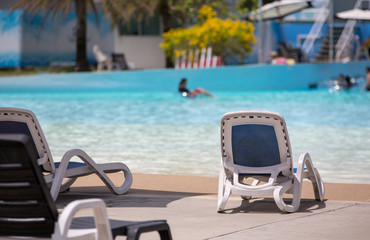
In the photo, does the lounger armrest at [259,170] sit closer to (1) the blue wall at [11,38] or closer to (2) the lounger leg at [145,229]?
(2) the lounger leg at [145,229]

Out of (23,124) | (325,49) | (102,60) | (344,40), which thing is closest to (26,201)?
(23,124)

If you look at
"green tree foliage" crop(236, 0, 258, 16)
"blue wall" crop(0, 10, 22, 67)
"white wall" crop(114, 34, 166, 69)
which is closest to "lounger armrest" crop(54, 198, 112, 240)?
"blue wall" crop(0, 10, 22, 67)

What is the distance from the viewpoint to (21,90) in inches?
1112

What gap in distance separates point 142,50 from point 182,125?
21249 mm

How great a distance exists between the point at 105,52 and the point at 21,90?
8.63 m

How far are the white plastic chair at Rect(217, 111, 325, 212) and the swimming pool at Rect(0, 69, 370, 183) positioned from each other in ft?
8.05

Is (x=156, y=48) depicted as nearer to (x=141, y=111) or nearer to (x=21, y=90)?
(x=21, y=90)

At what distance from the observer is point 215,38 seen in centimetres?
3238

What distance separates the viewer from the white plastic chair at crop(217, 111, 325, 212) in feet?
20.5

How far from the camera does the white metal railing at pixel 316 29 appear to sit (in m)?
35.4

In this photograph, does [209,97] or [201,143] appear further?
[209,97]

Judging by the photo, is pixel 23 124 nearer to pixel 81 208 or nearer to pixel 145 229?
pixel 145 229

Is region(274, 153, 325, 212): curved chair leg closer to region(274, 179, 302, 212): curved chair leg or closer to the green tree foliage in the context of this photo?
region(274, 179, 302, 212): curved chair leg

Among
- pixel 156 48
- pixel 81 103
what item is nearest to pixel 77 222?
pixel 81 103
